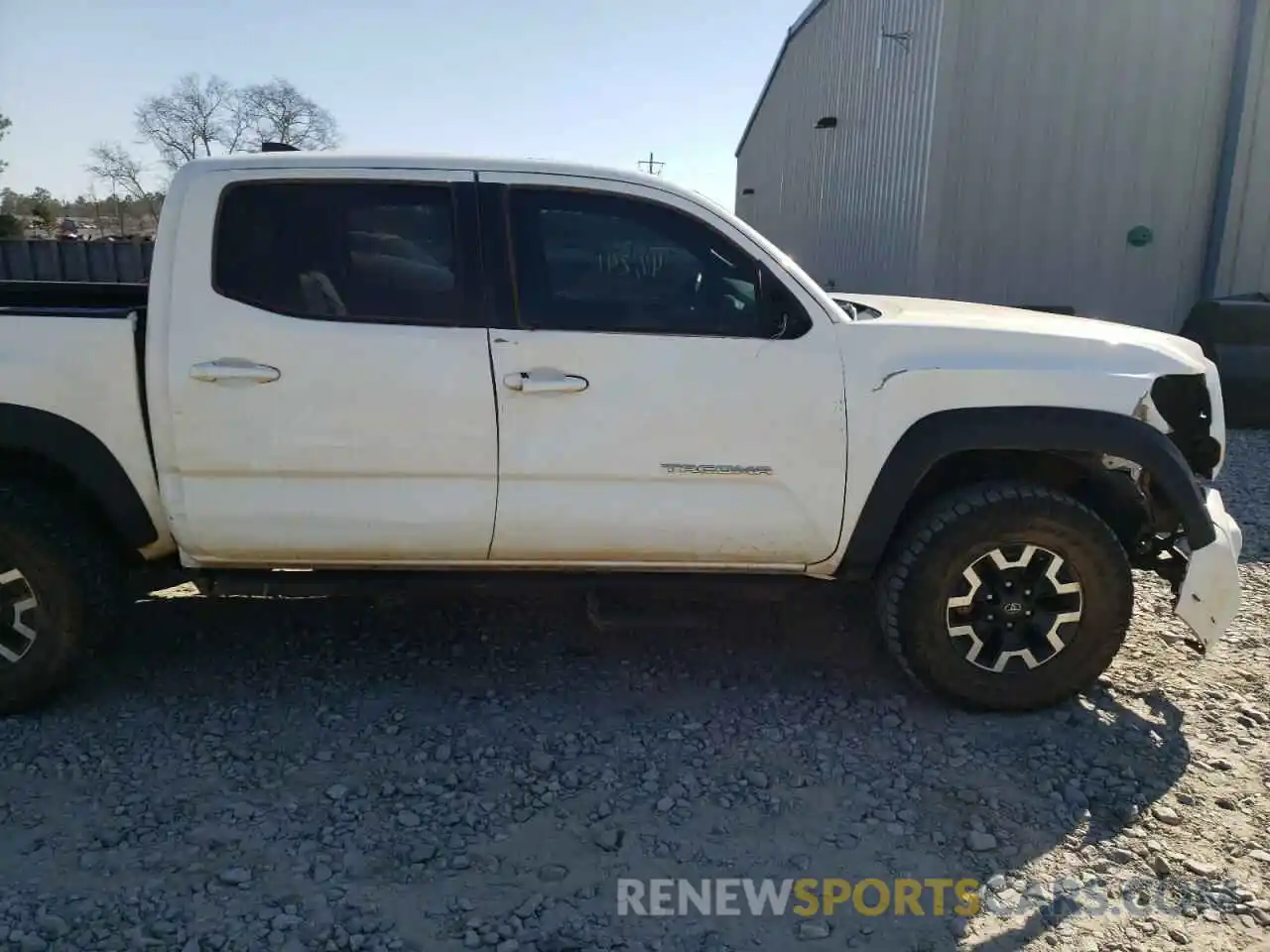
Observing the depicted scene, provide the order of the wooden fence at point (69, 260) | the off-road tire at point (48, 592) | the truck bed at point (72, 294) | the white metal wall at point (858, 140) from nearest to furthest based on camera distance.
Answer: the off-road tire at point (48, 592)
the truck bed at point (72, 294)
the white metal wall at point (858, 140)
the wooden fence at point (69, 260)

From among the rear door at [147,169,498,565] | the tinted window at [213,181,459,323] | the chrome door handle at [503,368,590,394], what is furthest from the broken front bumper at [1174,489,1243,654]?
the tinted window at [213,181,459,323]

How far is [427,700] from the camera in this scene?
3621 mm

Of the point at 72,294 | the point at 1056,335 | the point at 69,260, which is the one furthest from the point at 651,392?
the point at 69,260

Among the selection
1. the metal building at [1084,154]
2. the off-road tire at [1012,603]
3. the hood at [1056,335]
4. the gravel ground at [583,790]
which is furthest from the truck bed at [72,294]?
the metal building at [1084,154]

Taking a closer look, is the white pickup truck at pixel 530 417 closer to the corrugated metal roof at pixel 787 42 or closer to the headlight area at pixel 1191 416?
the headlight area at pixel 1191 416

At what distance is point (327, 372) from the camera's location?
3193 millimetres

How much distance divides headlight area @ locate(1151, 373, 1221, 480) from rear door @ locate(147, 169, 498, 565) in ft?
8.35

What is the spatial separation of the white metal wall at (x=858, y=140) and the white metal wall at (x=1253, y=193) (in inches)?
134

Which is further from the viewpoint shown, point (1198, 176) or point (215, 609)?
point (1198, 176)

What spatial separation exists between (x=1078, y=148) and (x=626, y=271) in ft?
29.5

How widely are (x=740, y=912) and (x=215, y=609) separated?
2.95 m

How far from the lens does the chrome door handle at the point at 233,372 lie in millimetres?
3166

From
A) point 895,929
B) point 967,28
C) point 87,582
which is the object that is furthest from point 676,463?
point 967,28

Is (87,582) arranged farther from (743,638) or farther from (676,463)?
(743,638)
